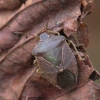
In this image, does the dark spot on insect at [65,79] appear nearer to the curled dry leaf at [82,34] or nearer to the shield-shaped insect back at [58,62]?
the shield-shaped insect back at [58,62]

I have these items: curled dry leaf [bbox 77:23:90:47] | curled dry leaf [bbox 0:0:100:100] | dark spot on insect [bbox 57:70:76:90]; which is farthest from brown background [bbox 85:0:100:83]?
dark spot on insect [bbox 57:70:76:90]

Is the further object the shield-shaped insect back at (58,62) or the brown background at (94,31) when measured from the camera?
the brown background at (94,31)

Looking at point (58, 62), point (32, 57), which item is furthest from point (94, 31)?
point (58, 62)

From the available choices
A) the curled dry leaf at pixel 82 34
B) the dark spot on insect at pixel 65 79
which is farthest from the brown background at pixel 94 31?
the dark spot on insect at pixel 65 79

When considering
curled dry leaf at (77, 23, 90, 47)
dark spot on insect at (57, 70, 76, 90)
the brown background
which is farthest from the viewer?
the brown background

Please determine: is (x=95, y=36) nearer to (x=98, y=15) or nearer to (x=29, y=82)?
(x=98, y=15)

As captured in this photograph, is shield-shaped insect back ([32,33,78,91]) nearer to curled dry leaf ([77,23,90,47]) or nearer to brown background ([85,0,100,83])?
curled dry leaf ([77,23,90,47])
